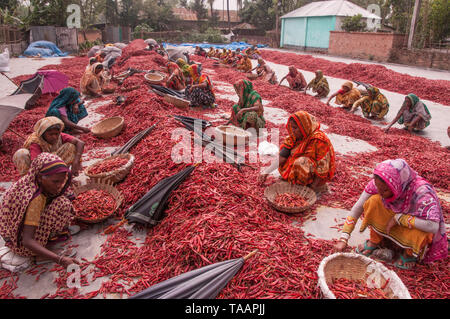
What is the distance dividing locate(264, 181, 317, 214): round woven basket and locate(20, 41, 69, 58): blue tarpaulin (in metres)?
21.7

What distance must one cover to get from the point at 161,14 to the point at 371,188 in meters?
42.4

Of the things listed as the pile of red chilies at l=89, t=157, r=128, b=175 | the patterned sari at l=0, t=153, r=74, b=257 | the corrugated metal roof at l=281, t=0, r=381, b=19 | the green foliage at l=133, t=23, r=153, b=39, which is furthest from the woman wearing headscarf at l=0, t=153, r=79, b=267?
the green foliage at l=133, t=23, r=153, b=39

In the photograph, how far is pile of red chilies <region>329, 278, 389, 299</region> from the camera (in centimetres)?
206

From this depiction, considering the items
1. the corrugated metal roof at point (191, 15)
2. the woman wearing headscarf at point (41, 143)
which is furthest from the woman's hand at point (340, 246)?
the corrugated metal roof at point (191, 15)

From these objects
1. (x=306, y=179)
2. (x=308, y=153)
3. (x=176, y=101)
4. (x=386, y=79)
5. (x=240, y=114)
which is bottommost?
(x=306, y=179)

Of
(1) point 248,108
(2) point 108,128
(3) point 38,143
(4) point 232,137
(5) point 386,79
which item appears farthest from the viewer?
(5) point 386,79

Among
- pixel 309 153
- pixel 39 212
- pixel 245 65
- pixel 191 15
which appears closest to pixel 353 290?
pixel 309 153

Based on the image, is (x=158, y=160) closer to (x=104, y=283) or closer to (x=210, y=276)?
(x=104, y=283)

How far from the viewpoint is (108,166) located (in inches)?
154

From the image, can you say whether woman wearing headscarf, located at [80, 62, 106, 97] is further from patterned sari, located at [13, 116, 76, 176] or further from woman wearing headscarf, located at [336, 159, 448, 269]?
woman wearing headscarf, located at [336, 159, 448, 269]

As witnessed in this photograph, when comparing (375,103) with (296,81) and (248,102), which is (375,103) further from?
(296,81)

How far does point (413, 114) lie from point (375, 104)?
121 cm

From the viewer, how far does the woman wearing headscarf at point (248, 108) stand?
5.80m
